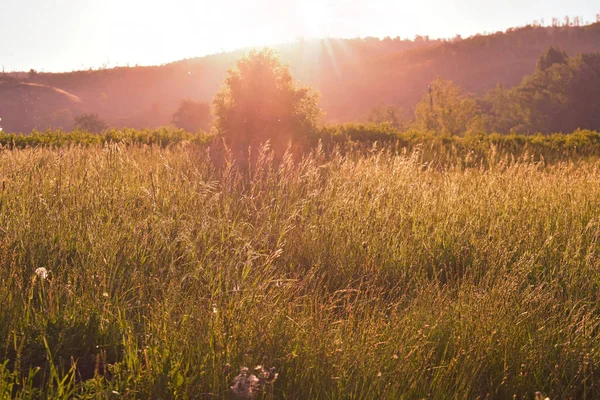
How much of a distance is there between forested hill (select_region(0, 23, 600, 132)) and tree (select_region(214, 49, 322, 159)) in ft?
184

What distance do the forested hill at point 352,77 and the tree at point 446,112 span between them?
37.3m

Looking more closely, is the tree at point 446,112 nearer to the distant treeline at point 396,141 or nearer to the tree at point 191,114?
the distant treeline at point 396,141

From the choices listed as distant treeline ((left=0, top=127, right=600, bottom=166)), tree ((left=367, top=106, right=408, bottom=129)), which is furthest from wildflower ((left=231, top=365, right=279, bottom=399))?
tree ((left=367, top=106, right=408, bottom=129))

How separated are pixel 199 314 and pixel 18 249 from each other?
170 centimetres

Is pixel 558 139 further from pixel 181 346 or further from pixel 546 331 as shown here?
pixel 181 346

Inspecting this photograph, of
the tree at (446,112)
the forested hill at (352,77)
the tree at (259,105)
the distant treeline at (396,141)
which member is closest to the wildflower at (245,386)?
the distant treeline at (396,141)

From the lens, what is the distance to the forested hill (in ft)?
231

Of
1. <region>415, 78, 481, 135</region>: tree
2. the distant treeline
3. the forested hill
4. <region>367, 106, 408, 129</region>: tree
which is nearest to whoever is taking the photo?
the distant treeline

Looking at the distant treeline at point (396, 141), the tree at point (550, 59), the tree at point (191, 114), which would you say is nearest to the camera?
the distant treeline at point (396, 141)

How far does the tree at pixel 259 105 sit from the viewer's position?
1232 centimetres

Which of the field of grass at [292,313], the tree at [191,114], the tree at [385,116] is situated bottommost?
the field of grass at [292,313]

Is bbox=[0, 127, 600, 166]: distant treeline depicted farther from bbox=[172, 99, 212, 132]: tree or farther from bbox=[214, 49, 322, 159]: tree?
bbox=[172, 99, 212, 132]: tree

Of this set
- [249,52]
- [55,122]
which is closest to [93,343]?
[249,52]

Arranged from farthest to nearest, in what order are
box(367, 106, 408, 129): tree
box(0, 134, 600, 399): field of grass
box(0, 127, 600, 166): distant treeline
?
box(367, 106, 408, 129): tree < box(0, 127, 600, 166): distant treeline < box(0, 134, 600, 399): field of grass
